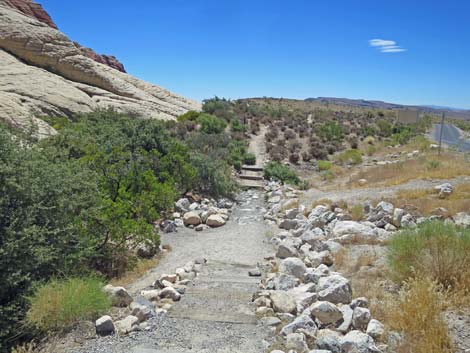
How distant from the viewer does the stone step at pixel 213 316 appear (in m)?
4.53

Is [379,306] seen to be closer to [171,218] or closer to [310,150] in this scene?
[171,218]

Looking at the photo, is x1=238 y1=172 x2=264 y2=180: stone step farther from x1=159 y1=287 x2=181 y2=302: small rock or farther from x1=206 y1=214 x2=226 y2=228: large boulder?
x1=159 y1=287 x2=181 y2=302: small rock

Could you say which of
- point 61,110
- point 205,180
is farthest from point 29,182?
point 61,110

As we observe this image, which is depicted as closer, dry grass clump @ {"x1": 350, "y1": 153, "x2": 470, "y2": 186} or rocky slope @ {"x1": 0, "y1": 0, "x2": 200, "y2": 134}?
dry grass clump @ {"x1": 350, "y1": 153, "x2": 470, "y2": 186}

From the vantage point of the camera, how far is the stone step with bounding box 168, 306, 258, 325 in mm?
4527

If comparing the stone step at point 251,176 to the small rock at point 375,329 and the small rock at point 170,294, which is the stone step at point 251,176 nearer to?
the small rock at point 170,294

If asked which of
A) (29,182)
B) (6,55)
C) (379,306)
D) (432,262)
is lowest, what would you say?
(379,306)

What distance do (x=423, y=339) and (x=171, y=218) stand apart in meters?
8.60

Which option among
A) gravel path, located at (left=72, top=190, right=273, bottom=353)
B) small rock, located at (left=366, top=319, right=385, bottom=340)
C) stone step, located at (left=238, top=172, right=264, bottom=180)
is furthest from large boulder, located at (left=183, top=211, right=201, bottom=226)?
small rock, located at (left=366, top=319, right=385, bottom=340)

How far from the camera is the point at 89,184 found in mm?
7047

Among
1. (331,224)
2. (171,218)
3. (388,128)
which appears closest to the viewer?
(331,224)

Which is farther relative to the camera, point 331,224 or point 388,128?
point 388,128

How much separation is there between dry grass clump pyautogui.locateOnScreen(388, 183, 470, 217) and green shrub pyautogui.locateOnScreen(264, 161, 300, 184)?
22.4 feet

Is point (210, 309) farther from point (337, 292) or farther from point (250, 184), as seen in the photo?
point (250, 184)
